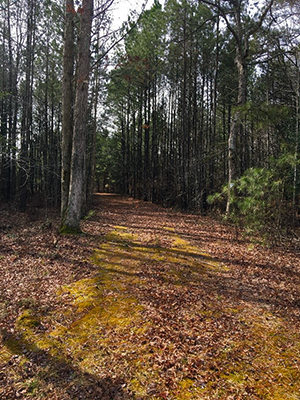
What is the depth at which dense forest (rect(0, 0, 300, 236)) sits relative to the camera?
25.2 feet

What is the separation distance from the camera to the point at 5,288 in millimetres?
4719

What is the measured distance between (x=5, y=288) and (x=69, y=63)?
24.1ft

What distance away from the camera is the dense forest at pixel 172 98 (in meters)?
7.67

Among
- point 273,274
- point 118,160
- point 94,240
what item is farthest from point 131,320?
point 118,160

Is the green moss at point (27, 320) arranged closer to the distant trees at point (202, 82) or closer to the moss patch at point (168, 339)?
the moss patch at point (168, 339)

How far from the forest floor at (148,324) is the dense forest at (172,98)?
228cm

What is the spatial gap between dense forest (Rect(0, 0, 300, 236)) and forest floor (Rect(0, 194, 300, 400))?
228 cm

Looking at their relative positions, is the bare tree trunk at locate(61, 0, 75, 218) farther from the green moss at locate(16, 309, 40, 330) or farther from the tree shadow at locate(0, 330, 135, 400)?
the tree shadow at locate(0, 330, 135, 400)

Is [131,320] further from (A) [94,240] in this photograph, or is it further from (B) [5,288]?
(A) [94,240]

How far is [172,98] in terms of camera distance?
22766mm

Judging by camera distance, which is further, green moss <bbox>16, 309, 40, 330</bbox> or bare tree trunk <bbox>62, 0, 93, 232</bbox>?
bare tree trunk <bbox>62, 0, 93, 232</bbox>

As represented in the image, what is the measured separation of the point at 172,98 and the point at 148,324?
22.0 metres

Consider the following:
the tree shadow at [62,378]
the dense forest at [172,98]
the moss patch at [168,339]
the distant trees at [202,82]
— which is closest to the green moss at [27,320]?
the moss patch at [168,339]

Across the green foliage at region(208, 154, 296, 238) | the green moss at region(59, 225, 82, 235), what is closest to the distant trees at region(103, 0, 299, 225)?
the green foliage at region(208, 154, 296, 238)
